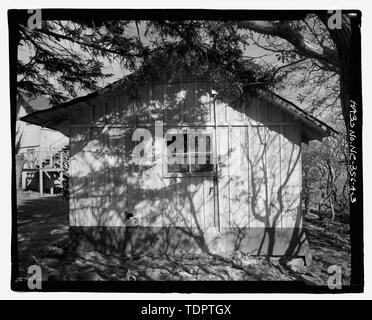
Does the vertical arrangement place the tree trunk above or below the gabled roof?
below

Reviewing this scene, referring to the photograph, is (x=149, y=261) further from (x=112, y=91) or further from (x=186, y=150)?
(x=112, y=91)

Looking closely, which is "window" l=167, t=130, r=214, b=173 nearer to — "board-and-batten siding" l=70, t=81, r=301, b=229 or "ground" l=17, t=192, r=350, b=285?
"board-and-batten siding" l=70, t=81, r=301, b=229

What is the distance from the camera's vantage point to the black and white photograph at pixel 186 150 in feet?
7.47

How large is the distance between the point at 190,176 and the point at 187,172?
0.21ft

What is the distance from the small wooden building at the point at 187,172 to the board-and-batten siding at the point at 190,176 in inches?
0.4

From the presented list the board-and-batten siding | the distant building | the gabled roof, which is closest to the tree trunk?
the distant building

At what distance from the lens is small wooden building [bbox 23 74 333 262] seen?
7.83 feet

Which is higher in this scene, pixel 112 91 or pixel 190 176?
pixel 112 91

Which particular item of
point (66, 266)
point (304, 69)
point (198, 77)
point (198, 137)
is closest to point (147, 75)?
point (198, 77)

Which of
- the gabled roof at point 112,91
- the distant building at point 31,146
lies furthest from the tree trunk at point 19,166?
the gabled roof at point 112,91

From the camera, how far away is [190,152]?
2.37 meters

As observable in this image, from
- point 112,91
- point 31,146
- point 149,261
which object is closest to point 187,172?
point 149,261

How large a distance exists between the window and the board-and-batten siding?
0.11 meters
